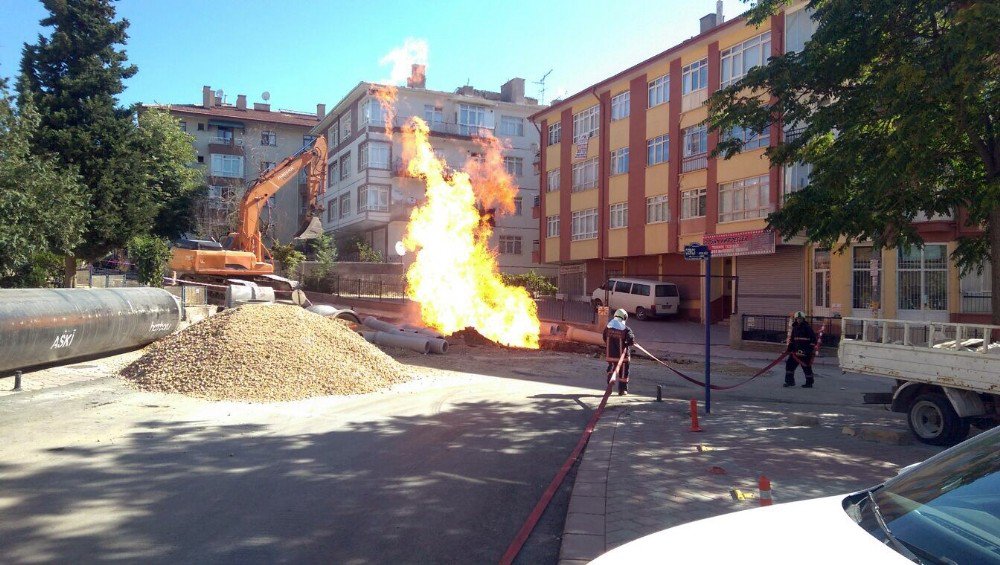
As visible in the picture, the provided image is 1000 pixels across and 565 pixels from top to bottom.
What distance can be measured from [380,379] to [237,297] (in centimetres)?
1041

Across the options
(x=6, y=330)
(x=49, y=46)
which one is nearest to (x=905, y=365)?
(x=6, y=330)

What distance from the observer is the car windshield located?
2.32 meters

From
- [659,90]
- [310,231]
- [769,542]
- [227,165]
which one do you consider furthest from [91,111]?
[227,165]

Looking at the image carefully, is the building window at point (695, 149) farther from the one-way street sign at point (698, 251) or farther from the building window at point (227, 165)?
the building window at point (227, 165)

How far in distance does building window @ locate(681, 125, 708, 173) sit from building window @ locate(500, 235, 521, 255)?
1905 centimetres

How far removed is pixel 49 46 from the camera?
24.0 metres

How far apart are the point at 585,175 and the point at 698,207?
8.58 metres

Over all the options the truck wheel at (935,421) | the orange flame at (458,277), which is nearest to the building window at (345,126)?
the orange flame at (458,277)

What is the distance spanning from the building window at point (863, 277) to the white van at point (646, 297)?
7.85 m

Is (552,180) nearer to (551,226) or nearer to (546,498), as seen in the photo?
(551,226)

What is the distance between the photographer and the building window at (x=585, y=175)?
3706 centimetres

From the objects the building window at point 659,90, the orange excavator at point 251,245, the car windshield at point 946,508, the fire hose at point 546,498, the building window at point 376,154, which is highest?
the building window at point 659,90

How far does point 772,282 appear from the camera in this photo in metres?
28.2

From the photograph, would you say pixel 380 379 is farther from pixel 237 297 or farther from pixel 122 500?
pixel 237 297
